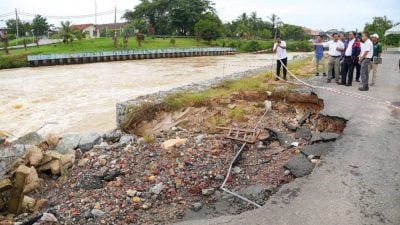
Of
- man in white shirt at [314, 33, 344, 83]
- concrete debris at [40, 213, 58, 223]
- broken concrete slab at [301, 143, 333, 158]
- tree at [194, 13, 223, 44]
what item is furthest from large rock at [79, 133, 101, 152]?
tree at [194, 13, 223, 44]

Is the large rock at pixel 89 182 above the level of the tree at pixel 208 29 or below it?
below

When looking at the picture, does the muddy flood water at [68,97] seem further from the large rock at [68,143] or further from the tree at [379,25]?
the tree at [379,25]

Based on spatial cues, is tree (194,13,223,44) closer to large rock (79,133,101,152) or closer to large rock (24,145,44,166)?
large rock (79,133,101,152)

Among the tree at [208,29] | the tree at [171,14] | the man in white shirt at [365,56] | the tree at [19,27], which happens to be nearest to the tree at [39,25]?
the tree at [19,27]

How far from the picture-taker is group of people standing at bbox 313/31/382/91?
34.7 ft

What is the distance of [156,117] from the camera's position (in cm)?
934

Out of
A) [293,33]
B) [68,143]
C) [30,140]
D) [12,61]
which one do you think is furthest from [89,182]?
[293,33]

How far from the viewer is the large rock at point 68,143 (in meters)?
8.24

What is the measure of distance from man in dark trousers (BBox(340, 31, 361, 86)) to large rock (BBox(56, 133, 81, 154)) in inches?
319

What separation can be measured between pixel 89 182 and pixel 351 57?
28.3 ft

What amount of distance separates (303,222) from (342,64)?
865cm

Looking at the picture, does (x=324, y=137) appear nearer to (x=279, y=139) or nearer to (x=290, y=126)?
(x=279, y=139)

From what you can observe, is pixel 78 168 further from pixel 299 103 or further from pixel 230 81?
pixel 230 81

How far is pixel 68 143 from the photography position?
27.7 ft
